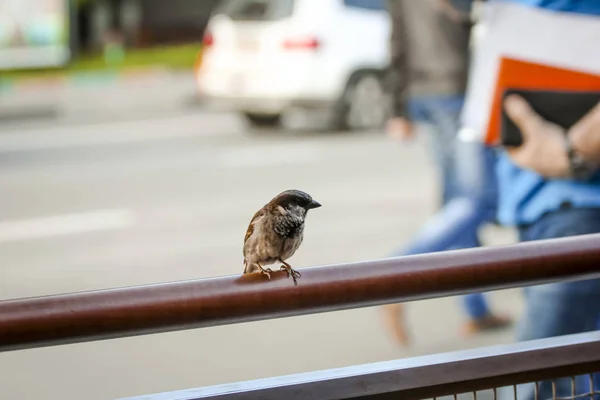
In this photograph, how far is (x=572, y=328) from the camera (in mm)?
2420

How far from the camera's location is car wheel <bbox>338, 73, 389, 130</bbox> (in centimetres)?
1217

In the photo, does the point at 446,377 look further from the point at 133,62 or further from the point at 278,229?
the point at 133,62

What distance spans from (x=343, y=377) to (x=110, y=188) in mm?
7984

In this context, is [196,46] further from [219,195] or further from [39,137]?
[219,195]

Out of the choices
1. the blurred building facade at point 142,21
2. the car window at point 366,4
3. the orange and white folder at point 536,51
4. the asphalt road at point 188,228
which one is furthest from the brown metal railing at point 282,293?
the blurred building facade at point 142,21

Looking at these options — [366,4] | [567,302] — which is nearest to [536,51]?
[567,302]

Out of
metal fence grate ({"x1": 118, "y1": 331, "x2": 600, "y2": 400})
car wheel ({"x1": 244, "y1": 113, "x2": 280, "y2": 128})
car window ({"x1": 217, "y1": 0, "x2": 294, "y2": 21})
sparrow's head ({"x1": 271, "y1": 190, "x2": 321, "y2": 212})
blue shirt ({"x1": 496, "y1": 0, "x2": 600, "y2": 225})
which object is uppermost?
car window ({"x1": 217, "y1": 0, "x2": 294, "y2": 21})

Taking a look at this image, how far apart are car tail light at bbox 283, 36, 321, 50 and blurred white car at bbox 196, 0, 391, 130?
0.04 ft

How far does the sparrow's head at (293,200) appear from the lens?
174 centimetres

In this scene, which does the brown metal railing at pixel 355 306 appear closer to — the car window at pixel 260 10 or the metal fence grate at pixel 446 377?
the metal fence grate at pixel 446 377

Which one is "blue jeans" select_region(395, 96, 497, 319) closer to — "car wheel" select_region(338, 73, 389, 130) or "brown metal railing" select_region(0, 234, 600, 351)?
"brown metal railing" select_region(0, 234, 600, 351)

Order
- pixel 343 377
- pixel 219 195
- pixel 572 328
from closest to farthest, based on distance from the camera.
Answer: pixel 343 377
pixel 572 328
pixel 219 195

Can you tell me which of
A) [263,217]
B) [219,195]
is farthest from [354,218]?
[263,217]

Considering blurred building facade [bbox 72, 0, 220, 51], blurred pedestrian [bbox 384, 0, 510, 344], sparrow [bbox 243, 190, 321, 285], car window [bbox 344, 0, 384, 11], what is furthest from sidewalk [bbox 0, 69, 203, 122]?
sparrow [bbox 243, 190, 321, 285]
